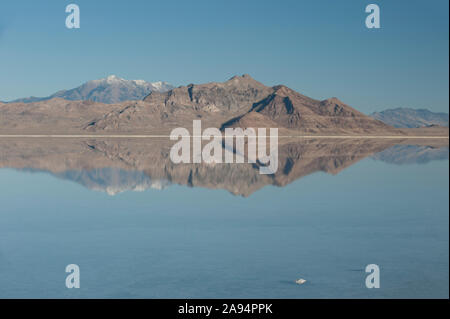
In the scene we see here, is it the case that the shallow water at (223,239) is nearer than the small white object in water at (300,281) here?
Yes

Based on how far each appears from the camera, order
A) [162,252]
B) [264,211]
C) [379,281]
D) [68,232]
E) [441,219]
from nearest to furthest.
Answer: [379,281] → [162,252] → [68,232] → [441,219] → [264,211]

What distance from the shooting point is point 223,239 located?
19.7 meters

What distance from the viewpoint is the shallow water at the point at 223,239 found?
13.9 metres

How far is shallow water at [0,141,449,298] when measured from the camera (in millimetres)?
13930

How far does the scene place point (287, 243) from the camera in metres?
19.0

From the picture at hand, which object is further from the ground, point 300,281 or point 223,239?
point 223,239

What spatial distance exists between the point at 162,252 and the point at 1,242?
632cm

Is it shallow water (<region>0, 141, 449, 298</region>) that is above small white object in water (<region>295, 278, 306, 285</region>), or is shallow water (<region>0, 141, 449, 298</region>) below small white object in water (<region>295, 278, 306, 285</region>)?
above

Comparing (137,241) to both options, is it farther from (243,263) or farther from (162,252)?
(243,263)

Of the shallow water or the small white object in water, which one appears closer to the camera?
the shallow water
